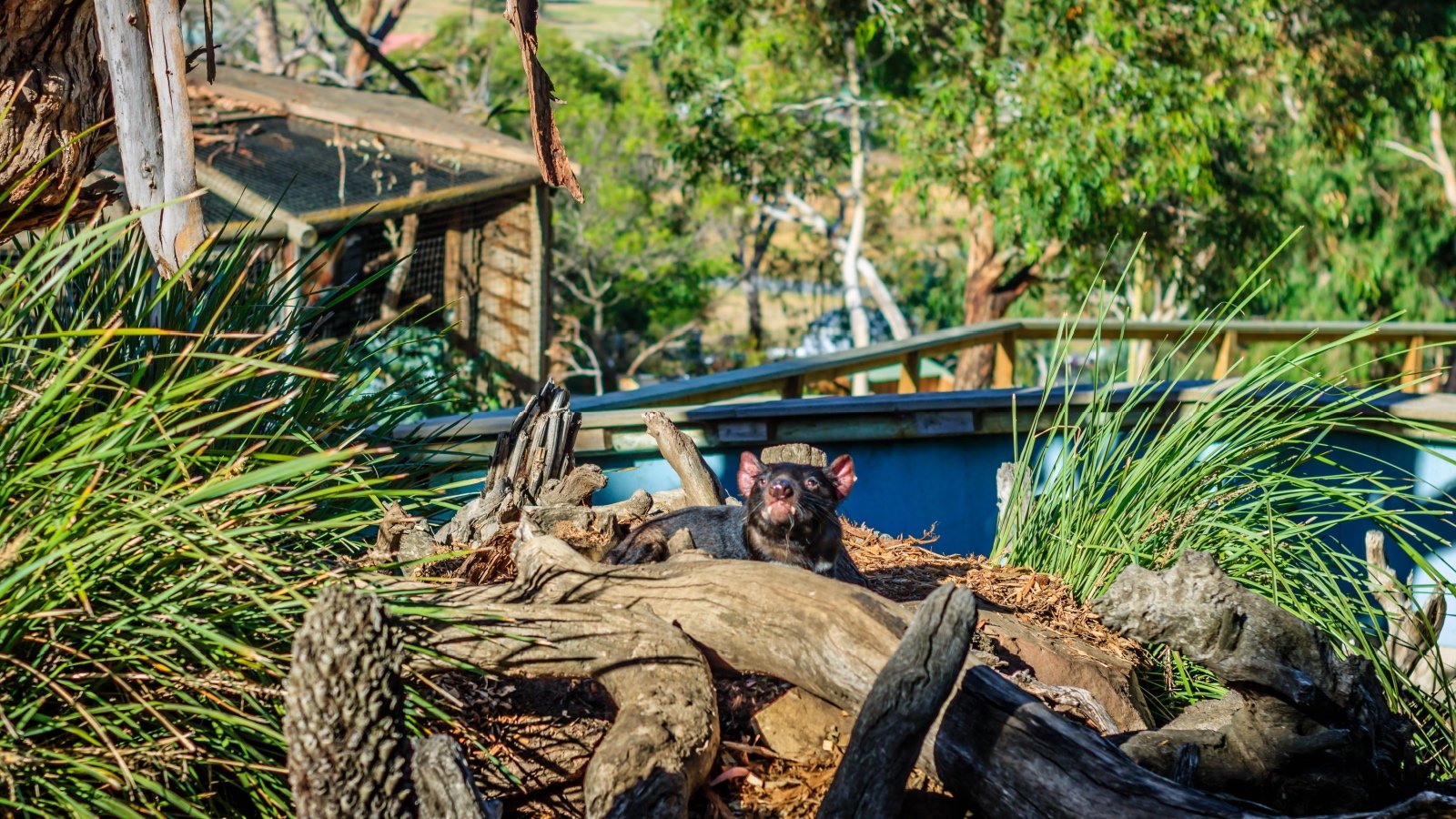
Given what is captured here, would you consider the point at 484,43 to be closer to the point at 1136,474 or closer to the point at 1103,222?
the point at 1103,222

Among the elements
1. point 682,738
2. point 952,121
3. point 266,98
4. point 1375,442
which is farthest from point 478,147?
point 682,738

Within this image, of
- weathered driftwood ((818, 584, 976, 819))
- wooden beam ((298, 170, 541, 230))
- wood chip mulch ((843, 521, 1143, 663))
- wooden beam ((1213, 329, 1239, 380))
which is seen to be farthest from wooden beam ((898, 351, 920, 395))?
weathered driftwood ((818, 584, 976, 819))

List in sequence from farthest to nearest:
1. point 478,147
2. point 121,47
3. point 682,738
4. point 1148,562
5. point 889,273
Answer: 1. point 889,273
2. point 478,147
3. point 1148,562
4. point 121,47
5. point 682,738

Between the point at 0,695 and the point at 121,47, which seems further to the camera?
the point at 121,47

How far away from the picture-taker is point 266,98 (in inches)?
385

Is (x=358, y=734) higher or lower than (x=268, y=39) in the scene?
lower

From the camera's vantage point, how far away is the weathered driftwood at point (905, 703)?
258 centimetres

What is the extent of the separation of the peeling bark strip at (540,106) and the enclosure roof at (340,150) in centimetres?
447

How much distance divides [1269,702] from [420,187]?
6937mm

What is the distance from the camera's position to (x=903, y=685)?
258 centimetres

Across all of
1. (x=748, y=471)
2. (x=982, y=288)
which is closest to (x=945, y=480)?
(x=748, y=471)

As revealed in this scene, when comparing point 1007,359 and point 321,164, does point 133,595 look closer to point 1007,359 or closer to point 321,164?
point 1007,359

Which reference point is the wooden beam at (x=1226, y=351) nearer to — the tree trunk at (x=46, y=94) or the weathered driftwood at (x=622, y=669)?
the weathered driftwood at (x=622, y=669)

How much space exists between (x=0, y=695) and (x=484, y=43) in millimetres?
24476
